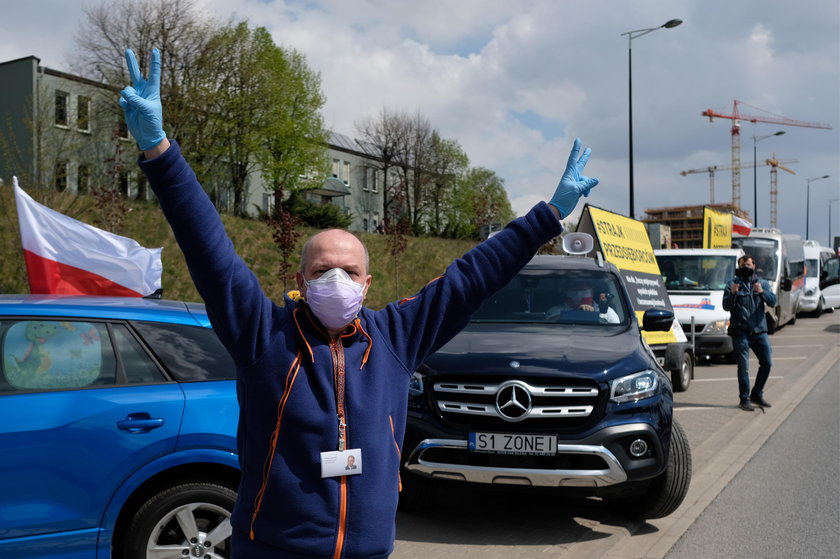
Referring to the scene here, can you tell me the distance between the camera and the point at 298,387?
2025 millimetres

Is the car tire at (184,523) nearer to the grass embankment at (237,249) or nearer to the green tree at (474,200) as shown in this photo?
the grass embankment at (237,249)

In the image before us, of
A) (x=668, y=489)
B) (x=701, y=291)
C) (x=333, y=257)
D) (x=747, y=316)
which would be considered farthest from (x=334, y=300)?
(x=701, y=291)

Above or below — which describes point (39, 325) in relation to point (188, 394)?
above

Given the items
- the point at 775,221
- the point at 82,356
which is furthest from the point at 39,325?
the point at 775,221

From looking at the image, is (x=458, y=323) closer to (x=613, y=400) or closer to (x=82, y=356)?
(x=82, y=356)

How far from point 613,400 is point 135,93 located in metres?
3.89

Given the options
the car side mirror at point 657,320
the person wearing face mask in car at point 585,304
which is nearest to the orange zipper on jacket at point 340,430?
the person wearing face mask in car at point 585,304

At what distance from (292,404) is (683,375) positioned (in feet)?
37.0

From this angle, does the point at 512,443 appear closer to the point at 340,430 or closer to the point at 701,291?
the point at 340,430

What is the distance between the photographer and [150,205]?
88.4ft

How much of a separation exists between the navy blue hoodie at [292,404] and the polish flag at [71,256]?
4.99 m

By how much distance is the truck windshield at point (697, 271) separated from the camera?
16719 mm

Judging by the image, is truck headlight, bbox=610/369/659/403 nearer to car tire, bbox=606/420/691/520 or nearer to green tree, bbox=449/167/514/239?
car tire, bbox=606/420/691/520

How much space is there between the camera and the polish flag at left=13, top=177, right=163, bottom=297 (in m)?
6.61
